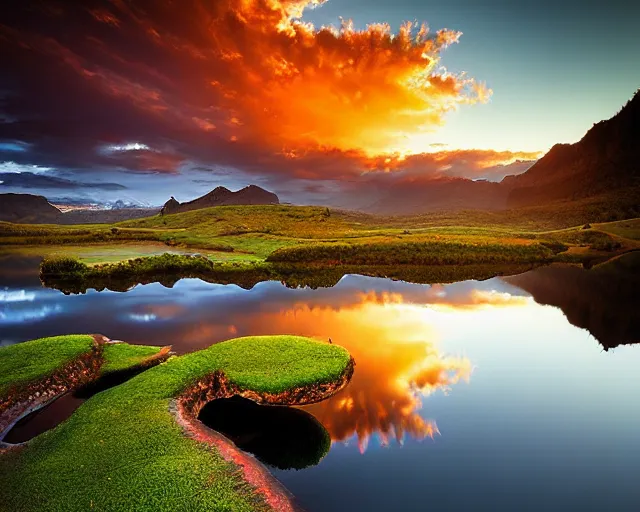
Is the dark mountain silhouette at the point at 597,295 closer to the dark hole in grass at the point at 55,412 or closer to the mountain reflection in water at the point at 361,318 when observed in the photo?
the mountain reflection in water at the point at 361,318

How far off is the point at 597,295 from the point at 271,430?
43.5 metres

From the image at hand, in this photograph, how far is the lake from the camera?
13.3 m

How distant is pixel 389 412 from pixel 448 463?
3.82 m

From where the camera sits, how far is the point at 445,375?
2169 cm

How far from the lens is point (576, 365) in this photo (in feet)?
77.6

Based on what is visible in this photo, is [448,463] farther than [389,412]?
No

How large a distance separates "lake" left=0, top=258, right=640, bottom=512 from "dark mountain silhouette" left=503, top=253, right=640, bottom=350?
0.30 m

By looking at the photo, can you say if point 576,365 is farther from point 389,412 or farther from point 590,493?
point 389,412

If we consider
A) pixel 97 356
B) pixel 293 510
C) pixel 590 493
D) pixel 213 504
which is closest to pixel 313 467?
pixel 293 510

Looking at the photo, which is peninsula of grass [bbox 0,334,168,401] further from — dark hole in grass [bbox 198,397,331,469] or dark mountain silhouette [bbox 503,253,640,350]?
dark mountain silhouette [bbox 503,253,640,350]

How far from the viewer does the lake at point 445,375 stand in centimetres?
1330

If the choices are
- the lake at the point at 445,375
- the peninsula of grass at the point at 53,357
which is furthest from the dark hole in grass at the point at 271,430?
the peninsula of grass at the point at 53,357

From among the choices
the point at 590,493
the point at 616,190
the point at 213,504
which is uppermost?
the point at 616,190

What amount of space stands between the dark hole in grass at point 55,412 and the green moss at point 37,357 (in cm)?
169
